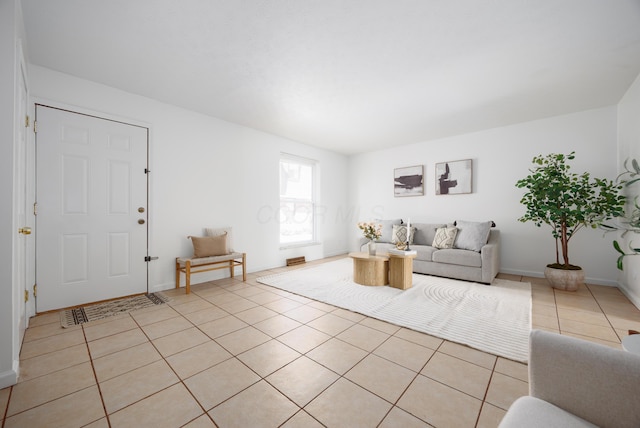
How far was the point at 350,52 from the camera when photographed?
2494mm

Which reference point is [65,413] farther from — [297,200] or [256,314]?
[297,200]

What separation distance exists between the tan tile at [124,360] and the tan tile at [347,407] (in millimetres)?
1328

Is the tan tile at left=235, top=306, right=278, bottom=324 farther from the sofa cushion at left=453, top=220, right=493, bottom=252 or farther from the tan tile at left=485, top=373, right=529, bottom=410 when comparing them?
the sofa cushion at left=453, top=220, right=493, bottom=252

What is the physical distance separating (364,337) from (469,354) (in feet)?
2.66

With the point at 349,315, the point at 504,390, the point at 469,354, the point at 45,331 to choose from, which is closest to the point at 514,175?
the point at 469,354

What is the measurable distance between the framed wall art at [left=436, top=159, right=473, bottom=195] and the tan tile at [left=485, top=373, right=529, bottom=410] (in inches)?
155

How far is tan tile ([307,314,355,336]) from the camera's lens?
95.2 inches

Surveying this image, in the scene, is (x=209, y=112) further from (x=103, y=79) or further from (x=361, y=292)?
(x=361, y=292)

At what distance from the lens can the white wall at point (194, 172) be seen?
3135mm

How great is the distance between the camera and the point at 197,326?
98.4 inches

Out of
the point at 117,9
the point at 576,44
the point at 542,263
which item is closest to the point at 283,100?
the point at 117,9

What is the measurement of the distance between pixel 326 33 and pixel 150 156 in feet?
9.22

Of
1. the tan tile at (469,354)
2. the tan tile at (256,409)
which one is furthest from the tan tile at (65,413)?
the tan tile at (469,354)

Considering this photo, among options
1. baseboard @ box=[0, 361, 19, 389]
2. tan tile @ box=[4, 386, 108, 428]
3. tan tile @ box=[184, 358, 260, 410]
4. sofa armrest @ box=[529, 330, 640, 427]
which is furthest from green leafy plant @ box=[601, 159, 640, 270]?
baseboard @ box=[0, 361, 19, 389]
